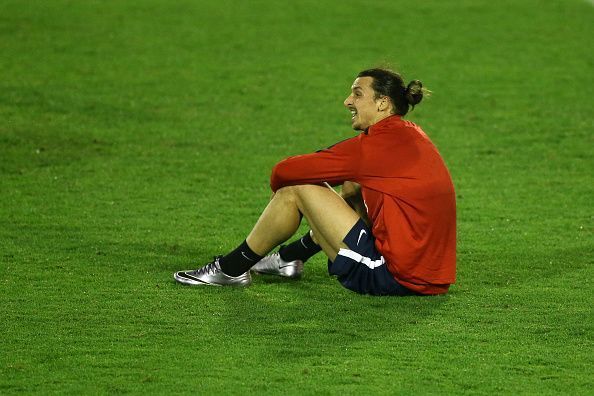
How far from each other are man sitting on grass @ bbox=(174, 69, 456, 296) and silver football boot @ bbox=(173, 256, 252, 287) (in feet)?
0.71

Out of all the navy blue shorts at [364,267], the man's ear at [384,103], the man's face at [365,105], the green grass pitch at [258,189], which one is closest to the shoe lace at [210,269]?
the green grass pitch at [258,189]

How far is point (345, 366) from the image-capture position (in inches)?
173

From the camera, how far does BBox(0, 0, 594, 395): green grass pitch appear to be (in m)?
4.46

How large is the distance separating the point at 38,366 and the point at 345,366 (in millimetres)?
1106

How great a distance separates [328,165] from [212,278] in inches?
31.0

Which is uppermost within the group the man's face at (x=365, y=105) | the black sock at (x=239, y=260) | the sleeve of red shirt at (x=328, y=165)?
the man's face at (x=365, y=105)

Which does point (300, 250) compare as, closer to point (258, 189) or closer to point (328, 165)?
point (328, 165)

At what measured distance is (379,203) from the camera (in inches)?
203

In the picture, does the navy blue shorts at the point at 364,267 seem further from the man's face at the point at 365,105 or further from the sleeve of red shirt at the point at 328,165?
the man's face at the point at 365,105

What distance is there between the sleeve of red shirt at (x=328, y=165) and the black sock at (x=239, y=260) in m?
0.41

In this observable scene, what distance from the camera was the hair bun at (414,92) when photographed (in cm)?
523

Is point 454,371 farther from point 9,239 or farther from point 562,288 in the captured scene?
point 9,239

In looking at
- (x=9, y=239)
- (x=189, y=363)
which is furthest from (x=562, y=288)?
(x=9, y=239)

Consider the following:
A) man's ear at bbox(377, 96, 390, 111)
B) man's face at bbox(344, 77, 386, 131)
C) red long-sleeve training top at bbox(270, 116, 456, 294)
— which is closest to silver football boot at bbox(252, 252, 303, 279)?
red long-sleeve training top at bbox(270, 116, 456, 294)
